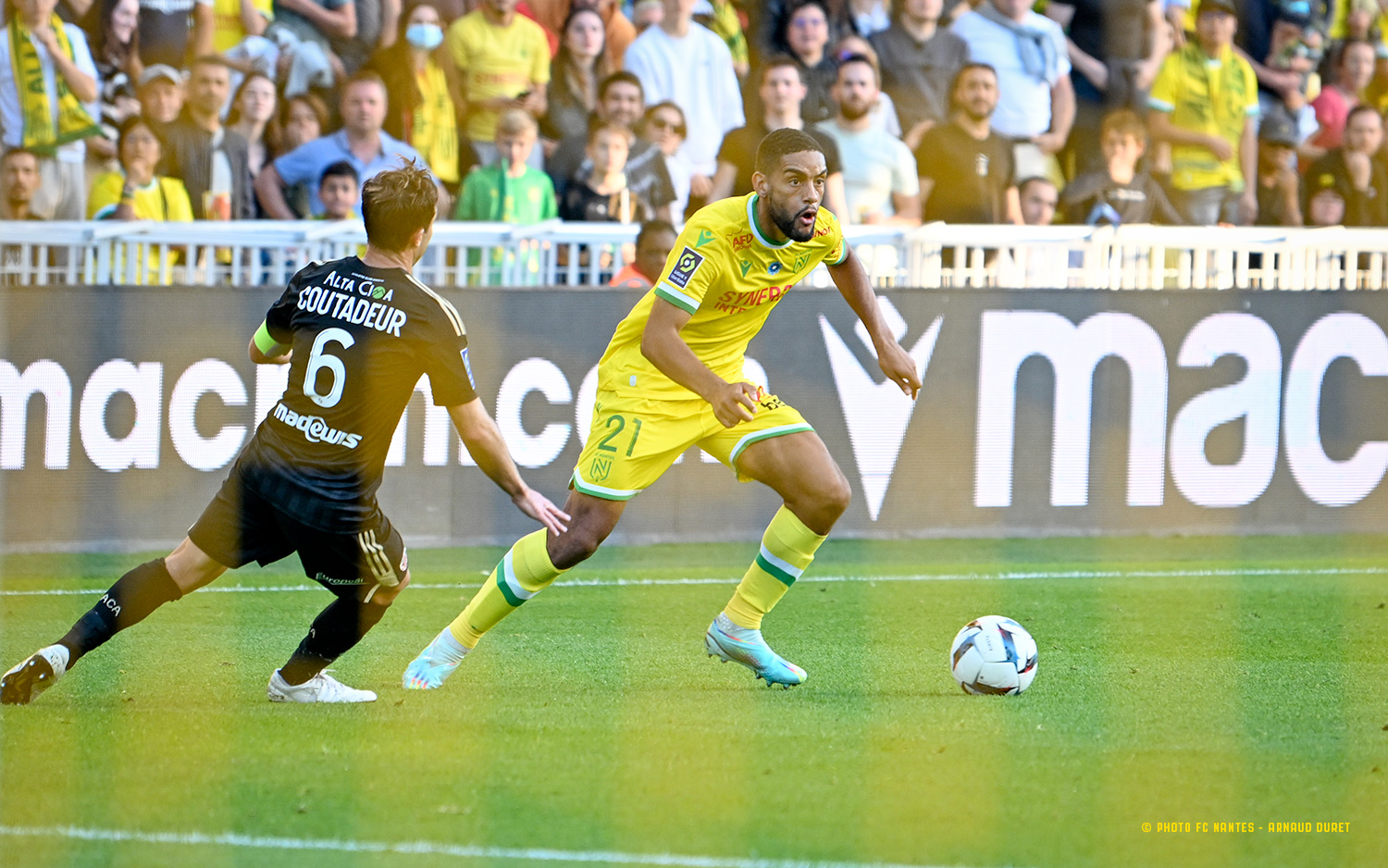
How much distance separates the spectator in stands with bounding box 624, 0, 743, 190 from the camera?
11773 mm

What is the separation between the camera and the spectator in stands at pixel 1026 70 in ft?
40.3

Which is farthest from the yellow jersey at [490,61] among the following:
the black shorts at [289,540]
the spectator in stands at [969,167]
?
the black shorts at [289,540]

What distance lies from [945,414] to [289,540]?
18.3ft

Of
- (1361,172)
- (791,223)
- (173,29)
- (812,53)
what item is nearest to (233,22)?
(173,29)

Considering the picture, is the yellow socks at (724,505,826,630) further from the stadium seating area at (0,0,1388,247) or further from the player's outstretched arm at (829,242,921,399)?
the stadium seating area at (0,0,1388,247)

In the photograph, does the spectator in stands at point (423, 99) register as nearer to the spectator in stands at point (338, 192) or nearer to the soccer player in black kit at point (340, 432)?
the spectator in stands at point (338, 192)

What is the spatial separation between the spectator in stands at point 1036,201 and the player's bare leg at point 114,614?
25.6 ft

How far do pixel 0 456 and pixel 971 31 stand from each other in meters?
7.30

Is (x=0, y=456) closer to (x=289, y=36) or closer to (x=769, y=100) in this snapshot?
(x=289, y=36)

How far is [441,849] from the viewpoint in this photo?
3.80 meters

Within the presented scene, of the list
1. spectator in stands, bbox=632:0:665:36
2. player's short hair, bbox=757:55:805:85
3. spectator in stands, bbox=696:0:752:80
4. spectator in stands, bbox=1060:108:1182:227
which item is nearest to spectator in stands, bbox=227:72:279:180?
spectator in stands, bbox=632:0:665:36

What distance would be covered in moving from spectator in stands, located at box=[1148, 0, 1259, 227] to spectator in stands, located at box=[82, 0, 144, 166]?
7.25 meters

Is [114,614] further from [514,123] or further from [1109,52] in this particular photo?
[1109,52]

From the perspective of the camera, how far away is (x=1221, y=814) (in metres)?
4.16
